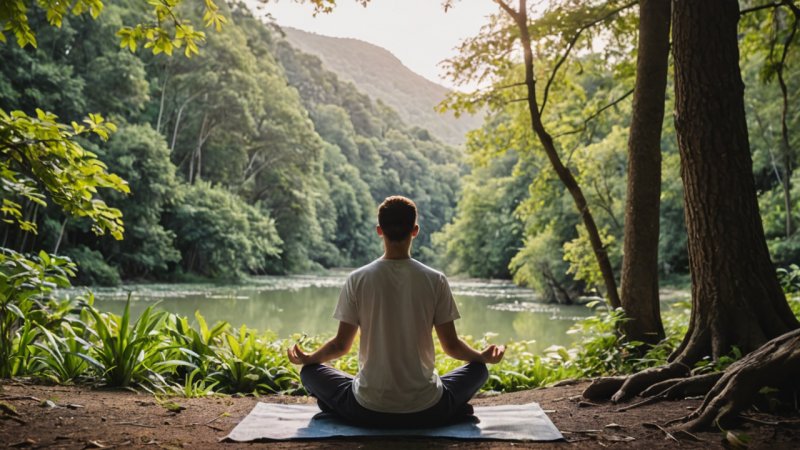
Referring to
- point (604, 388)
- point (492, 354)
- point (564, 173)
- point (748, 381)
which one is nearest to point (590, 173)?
point (564, 173)

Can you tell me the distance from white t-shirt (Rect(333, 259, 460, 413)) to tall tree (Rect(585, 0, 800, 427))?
1361 millimetres

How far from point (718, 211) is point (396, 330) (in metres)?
2.08

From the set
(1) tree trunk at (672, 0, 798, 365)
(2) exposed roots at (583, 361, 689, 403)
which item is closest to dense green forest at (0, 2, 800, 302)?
(1) tree trunk at (672, 0, 798, 365)

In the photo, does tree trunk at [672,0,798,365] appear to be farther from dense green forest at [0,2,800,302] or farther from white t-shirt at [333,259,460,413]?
dense green forest at [0,2,800,302]

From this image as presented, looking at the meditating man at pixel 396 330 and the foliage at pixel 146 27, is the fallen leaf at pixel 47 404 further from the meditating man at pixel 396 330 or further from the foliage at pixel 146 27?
the foliage at pixel 146 27

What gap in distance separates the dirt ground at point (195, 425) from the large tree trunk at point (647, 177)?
175 cm

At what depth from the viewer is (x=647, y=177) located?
514 cm

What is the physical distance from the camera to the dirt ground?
8.27ft

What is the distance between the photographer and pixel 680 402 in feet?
10.2

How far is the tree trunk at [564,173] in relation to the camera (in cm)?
581

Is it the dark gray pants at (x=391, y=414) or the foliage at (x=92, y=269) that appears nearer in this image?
the dark gray pants at (x=391, y=414)

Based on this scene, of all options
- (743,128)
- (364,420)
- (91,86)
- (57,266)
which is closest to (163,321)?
(57,266)

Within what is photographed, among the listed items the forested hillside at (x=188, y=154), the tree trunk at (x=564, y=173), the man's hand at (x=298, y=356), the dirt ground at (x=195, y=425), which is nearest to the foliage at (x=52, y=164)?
the dirt ground at (x=195, y=425)

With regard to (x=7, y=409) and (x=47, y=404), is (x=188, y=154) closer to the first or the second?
(x=47, y=404)
